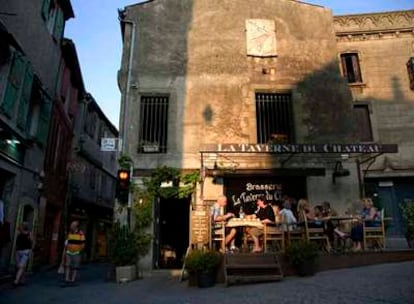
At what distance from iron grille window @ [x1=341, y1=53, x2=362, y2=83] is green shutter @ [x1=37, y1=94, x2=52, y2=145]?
462 inches

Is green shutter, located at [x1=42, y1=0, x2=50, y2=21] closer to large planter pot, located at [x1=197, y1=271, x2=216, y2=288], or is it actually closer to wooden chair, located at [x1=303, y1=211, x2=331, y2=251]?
large planter pot, located at [x1=197, y1=271, x2=216, y2=288]

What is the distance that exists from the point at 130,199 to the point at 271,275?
5.02m

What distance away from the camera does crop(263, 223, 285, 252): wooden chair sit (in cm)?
882

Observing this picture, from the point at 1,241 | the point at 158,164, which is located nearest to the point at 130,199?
the point at 158,164

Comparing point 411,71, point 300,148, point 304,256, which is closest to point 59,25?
point 300,148

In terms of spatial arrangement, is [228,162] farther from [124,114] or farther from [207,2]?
[207,2]

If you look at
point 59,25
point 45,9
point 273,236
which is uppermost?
point 59,25

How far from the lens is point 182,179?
10992mm

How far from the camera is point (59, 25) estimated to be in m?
13.9

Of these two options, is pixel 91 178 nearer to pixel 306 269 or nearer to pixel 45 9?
pixel 45 9

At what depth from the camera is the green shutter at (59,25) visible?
1355 cm

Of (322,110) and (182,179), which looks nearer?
(182,179)

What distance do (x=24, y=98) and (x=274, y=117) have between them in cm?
796

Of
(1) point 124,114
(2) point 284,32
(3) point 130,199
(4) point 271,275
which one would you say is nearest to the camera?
(4) point 271,275
